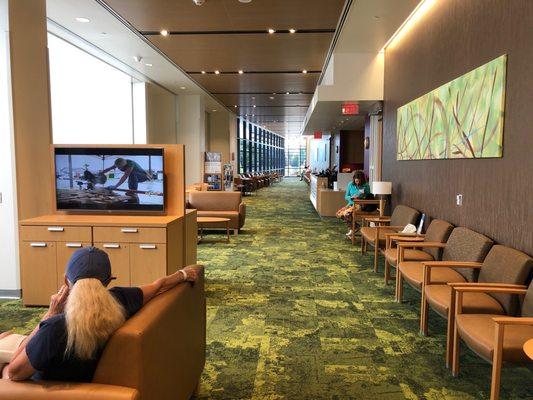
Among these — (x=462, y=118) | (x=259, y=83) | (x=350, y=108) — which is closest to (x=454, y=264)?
(x=462, y=118)

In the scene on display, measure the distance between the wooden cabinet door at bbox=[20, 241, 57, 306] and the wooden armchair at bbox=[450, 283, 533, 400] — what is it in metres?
3.63

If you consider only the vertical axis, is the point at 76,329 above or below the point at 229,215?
above

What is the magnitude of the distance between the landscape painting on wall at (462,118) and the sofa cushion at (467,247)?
73 cm

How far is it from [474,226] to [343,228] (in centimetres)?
539

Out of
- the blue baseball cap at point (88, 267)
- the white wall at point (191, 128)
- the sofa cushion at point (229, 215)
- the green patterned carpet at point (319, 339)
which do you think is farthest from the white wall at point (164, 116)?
the blue baseball cap at point (88, 267)

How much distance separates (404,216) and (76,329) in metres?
5.29

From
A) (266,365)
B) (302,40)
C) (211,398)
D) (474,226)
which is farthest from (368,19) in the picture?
(211,398)

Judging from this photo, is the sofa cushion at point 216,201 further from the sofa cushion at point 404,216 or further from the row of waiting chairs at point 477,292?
the row of waiting chairs at point 477,292

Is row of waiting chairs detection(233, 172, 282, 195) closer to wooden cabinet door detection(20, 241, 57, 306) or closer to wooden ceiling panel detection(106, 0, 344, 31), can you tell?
wooden ceiling panel detection(106, 0, 344, 31)

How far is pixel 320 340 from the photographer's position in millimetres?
3750

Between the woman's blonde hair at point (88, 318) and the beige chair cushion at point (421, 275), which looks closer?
the woman's blonde hair at point (88, 318)

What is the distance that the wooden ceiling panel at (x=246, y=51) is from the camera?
317 inches

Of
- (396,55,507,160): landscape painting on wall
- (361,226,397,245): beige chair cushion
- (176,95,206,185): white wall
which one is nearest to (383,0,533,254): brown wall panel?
(396,55,507,160): landscape painting on wall

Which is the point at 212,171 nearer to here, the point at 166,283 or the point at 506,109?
the point at 506,109
